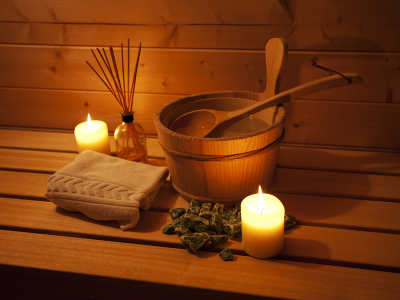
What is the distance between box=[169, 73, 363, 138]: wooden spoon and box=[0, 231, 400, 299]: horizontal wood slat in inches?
13.5

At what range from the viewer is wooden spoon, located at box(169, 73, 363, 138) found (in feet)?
2.81

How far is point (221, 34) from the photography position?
1189mm

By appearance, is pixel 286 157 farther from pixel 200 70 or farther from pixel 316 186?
pixel 200 70

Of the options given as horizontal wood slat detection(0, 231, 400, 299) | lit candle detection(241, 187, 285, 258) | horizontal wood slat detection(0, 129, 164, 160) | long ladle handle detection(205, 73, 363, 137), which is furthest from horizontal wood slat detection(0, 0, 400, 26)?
horizontal wood slat detection(0, 231, 400, 299)

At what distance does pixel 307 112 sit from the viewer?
1.24m

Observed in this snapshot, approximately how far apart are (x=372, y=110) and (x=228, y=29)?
1.81 ft

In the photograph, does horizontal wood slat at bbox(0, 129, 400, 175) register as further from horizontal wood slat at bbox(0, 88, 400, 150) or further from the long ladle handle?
the long ladle handle

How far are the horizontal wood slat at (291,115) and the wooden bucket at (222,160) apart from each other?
0.28 m

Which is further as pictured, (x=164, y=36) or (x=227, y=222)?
(x=164, y=36)

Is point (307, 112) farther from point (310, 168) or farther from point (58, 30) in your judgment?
point (58, 30)

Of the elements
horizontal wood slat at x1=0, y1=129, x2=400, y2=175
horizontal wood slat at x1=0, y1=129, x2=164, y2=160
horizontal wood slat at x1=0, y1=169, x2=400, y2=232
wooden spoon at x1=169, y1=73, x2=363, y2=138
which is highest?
wooden spoon at x1=169, y1=73, x2=363, y2=138

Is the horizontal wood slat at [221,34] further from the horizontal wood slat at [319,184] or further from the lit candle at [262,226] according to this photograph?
the lit candle at [262,226]

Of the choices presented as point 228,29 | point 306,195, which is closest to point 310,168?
point 306,195

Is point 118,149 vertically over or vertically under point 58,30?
under
